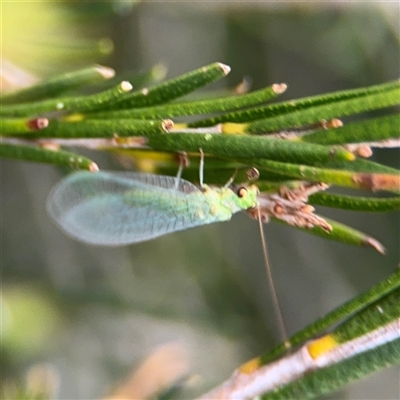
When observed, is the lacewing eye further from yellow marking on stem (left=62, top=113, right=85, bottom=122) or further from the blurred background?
the blurred background

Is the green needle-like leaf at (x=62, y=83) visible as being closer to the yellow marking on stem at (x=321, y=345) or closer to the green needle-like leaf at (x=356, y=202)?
the green needle-like leaf at (x=356, y=202)

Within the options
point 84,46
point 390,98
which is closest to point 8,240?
point 84,46

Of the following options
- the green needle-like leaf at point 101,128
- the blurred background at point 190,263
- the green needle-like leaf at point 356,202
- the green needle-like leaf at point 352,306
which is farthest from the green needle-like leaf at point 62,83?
the blurred background at point 190,263

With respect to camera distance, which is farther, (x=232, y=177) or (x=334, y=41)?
(x=334, y=41)

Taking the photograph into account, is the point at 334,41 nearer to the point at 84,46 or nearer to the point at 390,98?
the point at 84,46

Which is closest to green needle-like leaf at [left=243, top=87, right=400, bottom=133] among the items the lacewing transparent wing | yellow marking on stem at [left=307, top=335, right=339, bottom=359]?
yellow marking on stem at [left=307, top=335, right=339, bottom=359]

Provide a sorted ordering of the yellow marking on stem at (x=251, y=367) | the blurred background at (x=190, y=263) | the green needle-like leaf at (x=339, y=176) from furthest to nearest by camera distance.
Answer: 1. the blurred background at (x=190, y=263)
2. the yellow marking on stem at (x=251, y=367)
3. the green needle-like leaf at (x=339, y=176)
